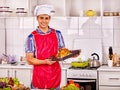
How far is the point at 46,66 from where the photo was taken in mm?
3855

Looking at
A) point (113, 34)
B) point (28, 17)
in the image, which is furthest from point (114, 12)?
point (28, 17)

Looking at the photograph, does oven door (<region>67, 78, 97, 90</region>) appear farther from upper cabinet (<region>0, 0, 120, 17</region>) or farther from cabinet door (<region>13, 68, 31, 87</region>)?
upper cabinet (<region>0, 0, 120, 17</region>)

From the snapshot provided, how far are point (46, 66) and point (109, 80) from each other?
1875mm

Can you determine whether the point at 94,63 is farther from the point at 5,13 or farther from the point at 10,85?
→ the point at 10,85

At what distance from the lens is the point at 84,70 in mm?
5445

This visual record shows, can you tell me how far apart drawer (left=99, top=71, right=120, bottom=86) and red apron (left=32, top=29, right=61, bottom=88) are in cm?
170

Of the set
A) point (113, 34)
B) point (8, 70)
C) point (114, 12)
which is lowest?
point (8, 70)

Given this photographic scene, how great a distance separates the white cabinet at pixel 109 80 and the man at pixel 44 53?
170cm

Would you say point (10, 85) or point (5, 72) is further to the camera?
point (5, 72)

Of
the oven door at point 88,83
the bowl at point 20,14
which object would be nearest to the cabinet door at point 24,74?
the oven door at point 88,83

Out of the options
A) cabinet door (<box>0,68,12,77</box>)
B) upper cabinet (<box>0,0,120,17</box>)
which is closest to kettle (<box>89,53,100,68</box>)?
upper cabinet (<box>0,0,120,17</box>)

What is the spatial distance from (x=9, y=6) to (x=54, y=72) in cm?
292

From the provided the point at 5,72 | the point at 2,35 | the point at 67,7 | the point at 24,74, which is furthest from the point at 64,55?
the point at 2,35

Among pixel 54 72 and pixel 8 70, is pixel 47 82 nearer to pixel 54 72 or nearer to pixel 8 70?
pixel 54 72
